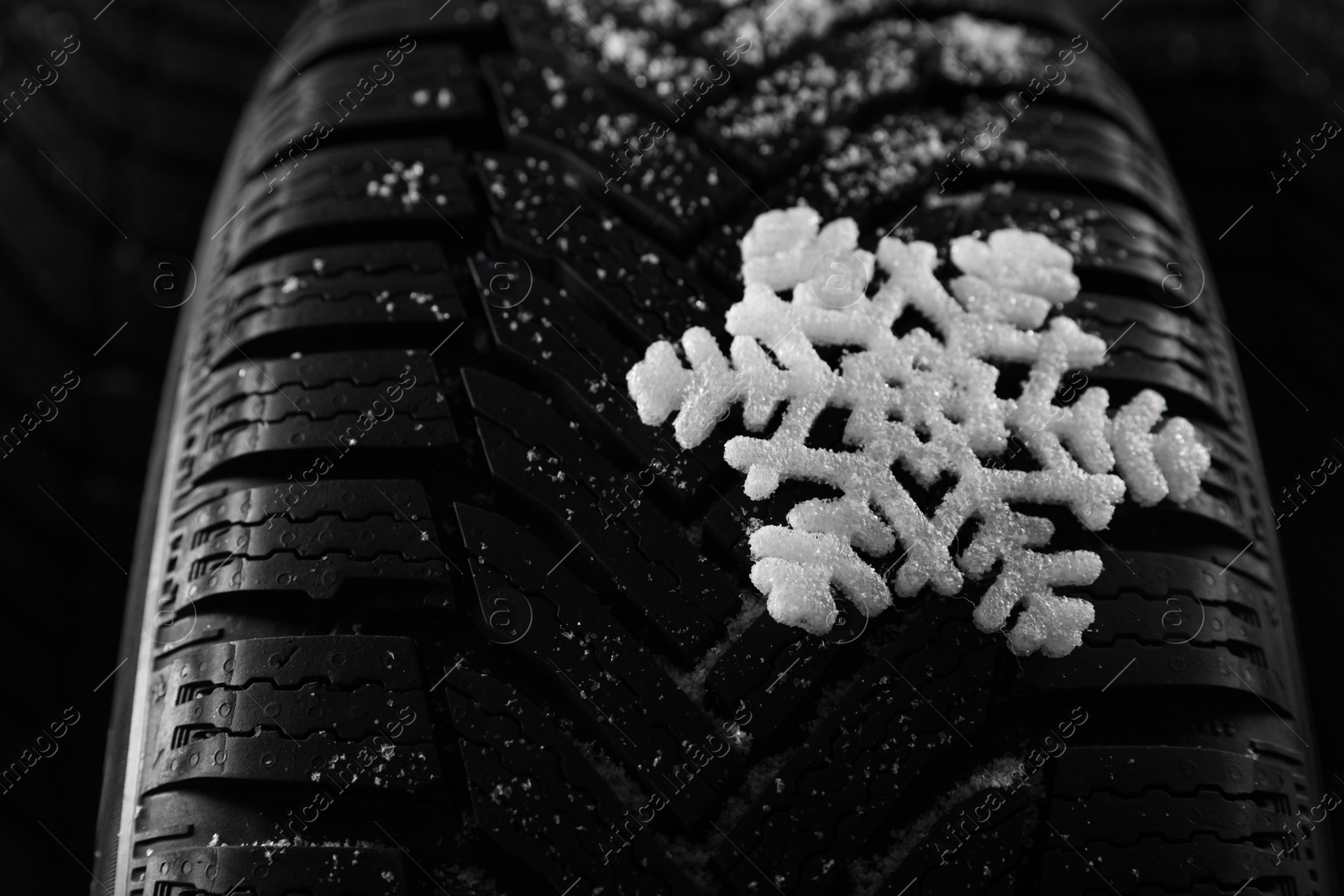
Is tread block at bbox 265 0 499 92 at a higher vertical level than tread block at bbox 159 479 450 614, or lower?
higher

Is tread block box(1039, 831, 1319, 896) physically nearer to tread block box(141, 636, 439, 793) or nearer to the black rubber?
the black rubber

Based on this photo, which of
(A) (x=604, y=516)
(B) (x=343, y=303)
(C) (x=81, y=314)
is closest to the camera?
(A) (x=604, y=516)

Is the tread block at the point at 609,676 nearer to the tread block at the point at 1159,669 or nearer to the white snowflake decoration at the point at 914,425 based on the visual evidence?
the white snowflake decoration at the point at 914,425

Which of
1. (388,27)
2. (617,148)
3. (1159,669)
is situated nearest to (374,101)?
(388,27)

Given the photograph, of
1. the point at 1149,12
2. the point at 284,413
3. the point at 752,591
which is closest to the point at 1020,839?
the point at 752,591

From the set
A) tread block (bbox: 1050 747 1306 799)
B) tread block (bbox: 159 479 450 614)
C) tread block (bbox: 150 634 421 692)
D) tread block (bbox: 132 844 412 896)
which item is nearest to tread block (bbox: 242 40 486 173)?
tread block (bbox: 159 479 450 614)

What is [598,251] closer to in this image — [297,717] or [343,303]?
[343,303]

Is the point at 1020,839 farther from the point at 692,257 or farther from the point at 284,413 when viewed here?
the point at 284,413
